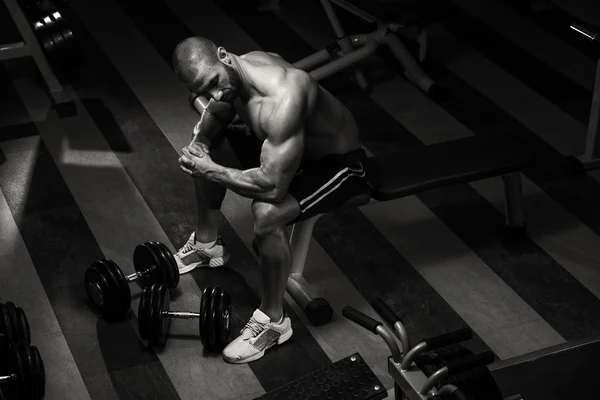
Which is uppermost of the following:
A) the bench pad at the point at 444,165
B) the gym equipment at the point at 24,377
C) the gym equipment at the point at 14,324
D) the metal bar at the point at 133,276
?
the bench pad at the point at 444,165

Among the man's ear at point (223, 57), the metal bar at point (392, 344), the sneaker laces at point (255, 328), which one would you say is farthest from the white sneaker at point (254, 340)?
the metal bar at point (392, 344)

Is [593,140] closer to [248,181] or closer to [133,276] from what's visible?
[248,181]

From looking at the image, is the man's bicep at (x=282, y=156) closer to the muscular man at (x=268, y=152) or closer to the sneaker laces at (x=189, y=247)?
the muscular man at (x=268, y=152)

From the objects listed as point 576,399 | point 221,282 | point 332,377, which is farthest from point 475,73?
point 576,399

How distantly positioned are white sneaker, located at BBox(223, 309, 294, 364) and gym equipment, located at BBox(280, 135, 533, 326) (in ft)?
0.67

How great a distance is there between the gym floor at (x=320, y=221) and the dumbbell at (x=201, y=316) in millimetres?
93

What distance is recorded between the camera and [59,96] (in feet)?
17.1

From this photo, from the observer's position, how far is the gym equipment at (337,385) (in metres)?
3.46

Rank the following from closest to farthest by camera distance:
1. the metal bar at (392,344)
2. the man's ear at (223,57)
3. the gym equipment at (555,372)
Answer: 1. the metal bar at (392,344)
2. the gym equipment at (555,372)
3. the man's ear at (223,57)

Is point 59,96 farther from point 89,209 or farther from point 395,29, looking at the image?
point 395,29

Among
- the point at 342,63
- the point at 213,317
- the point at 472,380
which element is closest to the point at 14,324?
the point at 213,317

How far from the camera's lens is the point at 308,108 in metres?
3.55

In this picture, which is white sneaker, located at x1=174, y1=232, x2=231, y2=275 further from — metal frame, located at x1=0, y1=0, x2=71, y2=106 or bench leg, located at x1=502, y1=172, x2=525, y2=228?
metal frame, located at x1=0, y1=0, x2=71, y2=106

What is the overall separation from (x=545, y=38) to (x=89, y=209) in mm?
2738
